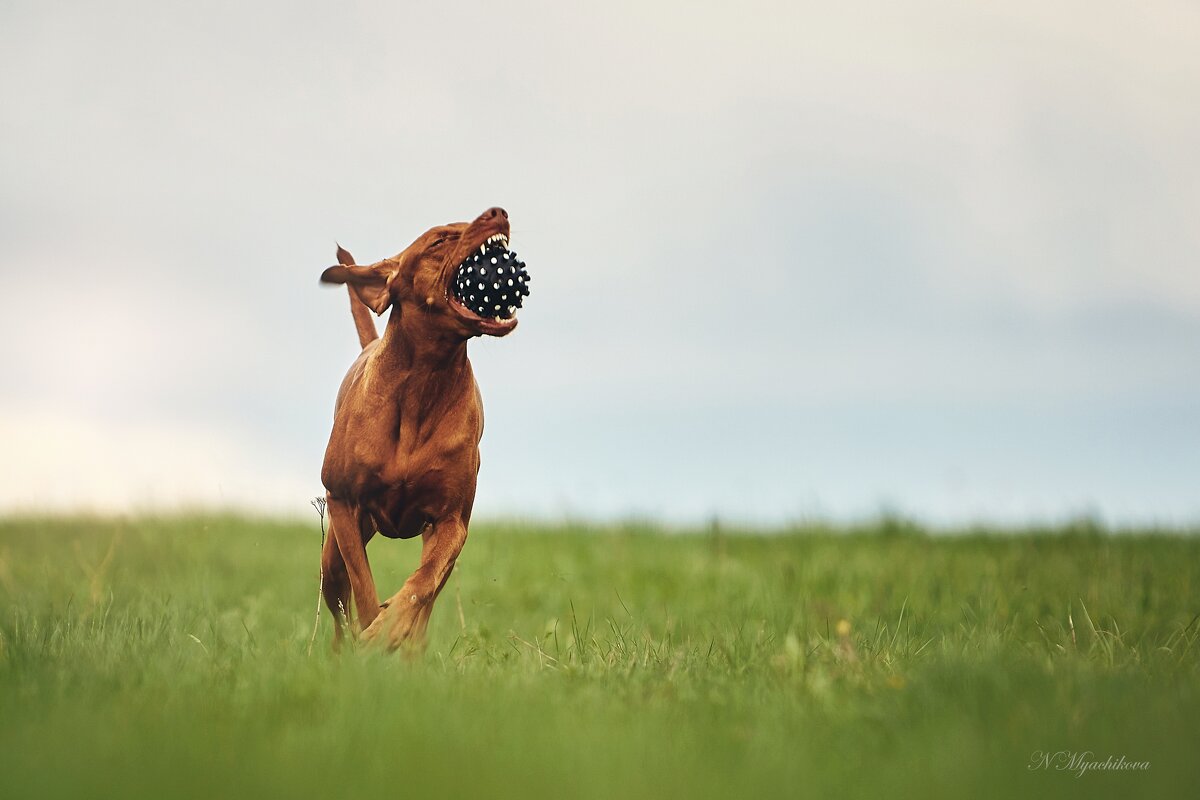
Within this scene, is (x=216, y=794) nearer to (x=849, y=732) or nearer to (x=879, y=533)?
(x=849, y=732)

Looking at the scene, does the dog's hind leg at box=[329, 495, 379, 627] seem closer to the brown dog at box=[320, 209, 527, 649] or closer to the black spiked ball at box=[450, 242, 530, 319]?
the brown dog at box=[320, 209, 527, 649]

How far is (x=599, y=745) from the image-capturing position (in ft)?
12.5

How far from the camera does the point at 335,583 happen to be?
233 inches

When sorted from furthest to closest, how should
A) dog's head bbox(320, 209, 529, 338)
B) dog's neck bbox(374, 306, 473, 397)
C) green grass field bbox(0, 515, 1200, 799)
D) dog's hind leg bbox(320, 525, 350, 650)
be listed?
dog's hind leg bbox(320, 525, 350, 650) → dog's neck bbox(374, 306, 473, 397) → dog's head bbox(320, 209, 529, 338) → green grass field bbox(0, 515, 1200, 799)

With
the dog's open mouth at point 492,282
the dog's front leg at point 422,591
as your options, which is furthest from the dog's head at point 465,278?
A: the dog's front leg at point 422,591

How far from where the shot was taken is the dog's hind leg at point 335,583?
5.84 meters

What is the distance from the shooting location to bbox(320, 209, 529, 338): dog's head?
190 inches

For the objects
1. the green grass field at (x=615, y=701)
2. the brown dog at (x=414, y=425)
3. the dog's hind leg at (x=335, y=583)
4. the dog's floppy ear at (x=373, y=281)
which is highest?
the dog's floppy ear at (x=373, y=281)

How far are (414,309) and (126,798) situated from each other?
7.67 feet

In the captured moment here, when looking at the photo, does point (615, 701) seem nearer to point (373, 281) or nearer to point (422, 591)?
point (422, 591)

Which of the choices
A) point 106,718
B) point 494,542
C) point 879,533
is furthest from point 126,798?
point 879,533

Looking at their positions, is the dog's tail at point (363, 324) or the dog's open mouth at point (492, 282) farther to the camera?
the dog's tail at point (363, 324)

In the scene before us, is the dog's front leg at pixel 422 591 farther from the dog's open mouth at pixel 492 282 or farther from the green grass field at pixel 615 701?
the dog's open mouth at pixel 492 282

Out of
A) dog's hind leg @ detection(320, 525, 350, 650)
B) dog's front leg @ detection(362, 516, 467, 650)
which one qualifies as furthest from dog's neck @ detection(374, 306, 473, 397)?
dog's hind leg @ detection(320, 525, 350, 650)
